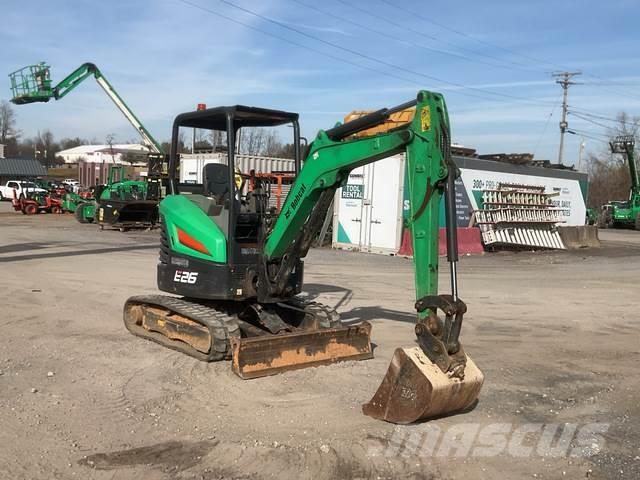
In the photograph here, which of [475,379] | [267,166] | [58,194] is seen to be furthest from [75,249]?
[58,194]

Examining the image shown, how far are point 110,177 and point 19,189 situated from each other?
53.8 feet

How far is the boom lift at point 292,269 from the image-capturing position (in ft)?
16.0

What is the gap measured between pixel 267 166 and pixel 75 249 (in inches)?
406

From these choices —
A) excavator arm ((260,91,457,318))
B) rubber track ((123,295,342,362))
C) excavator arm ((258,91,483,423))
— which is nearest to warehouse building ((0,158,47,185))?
rubber track ((123,295,342,362))

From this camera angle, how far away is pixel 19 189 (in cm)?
4259

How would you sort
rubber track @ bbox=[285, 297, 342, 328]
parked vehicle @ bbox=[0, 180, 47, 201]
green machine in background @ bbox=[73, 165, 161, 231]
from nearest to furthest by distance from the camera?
rubber track @ bbox=[285, 297, 342, 328]
green machine in background @ bbox=[73, 165, 161, 231]
parked vehicle @ bbox=[0, 180, 47, 201]

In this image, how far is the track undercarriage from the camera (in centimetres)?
632

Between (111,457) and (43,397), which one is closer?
(111,457)

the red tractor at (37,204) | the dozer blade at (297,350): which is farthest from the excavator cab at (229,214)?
the red tractor at (37,204)

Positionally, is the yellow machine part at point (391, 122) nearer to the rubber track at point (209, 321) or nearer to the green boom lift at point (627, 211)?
the rubber track at point (209, 321)

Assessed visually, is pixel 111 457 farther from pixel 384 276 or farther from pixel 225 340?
pixel 384 276

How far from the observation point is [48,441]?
4.65m

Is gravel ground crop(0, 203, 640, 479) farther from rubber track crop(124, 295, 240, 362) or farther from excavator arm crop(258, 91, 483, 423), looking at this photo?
excavator arm crop(258, 91, 483, 423)

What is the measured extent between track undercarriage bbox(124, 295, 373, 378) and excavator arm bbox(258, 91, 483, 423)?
1.35m
